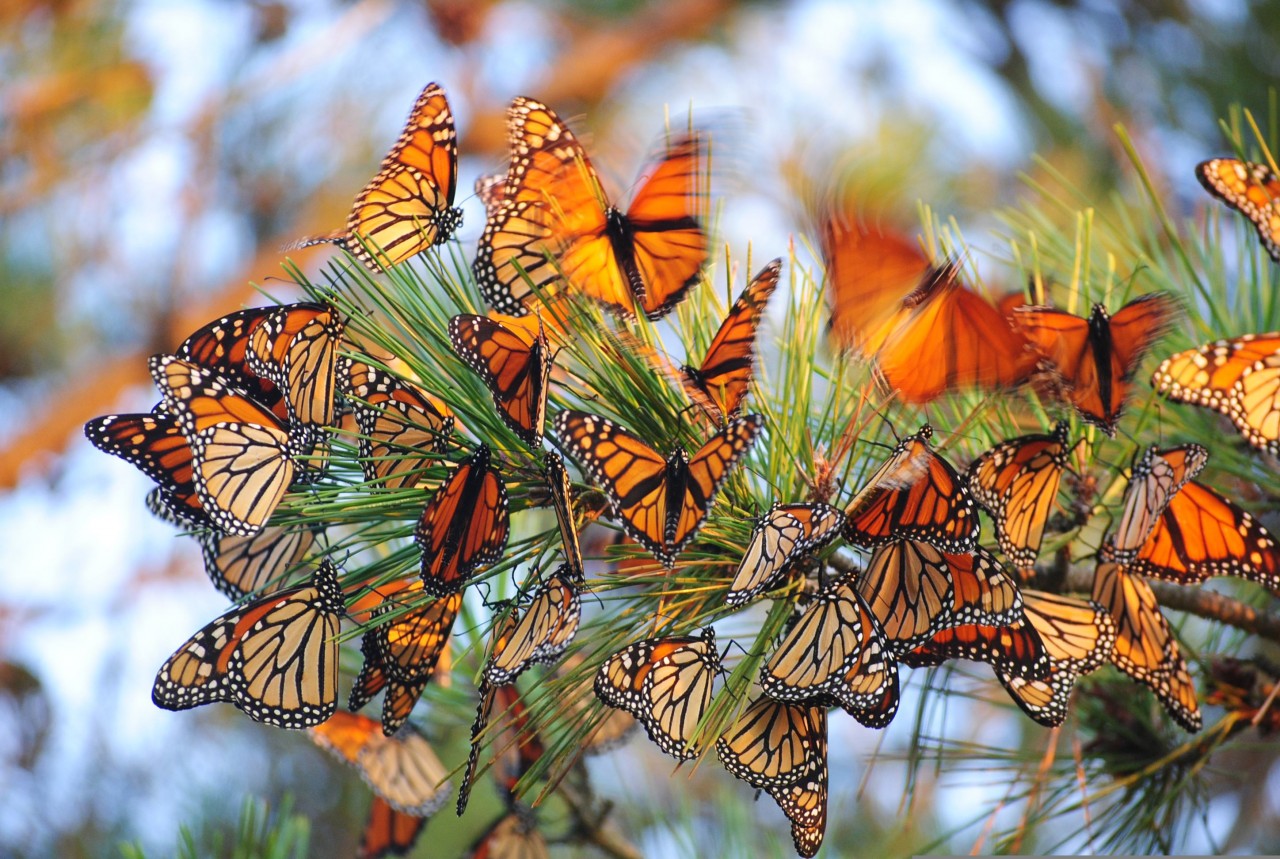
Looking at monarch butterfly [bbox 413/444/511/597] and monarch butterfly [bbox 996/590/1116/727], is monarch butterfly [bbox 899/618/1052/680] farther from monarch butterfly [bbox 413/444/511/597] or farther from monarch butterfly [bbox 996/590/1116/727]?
monarch butterfly [bbox 413/444/511/597]

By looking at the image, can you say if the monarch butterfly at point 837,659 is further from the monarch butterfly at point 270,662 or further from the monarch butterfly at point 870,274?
the monarch butterfly at point 270,662

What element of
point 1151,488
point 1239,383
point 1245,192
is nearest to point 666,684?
point 1151,488

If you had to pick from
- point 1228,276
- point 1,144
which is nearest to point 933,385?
point 1228,276

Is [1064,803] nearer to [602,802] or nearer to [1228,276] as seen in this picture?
[602,802]

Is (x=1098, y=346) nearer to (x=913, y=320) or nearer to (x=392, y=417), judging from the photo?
(x=913, y=320)

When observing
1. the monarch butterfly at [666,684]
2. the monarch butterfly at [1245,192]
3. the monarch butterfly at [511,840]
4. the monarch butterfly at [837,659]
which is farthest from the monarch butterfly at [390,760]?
the monarch butterfly at [1245,192]

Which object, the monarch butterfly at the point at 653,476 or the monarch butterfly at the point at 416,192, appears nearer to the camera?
the monarch butterfly at the point at 653,476
